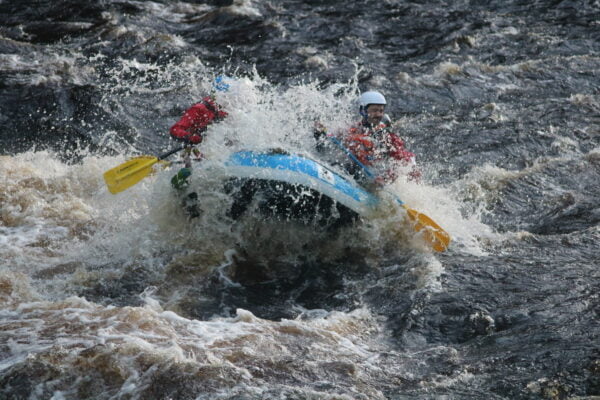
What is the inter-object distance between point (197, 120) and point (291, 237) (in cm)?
150

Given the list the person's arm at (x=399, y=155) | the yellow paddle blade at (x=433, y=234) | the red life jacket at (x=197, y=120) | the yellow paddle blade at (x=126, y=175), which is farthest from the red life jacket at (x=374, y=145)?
the yellow paddle blade at (x=126, y=175)

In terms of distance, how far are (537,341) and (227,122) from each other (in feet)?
11.9

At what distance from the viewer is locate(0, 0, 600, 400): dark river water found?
499 centimetres

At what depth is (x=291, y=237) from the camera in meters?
7.15

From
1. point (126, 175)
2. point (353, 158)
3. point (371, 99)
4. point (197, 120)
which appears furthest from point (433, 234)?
point (126, 175)

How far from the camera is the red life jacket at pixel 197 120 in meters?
7.07

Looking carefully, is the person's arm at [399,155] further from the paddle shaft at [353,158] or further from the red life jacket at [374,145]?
the paddle shaft at [353,158]

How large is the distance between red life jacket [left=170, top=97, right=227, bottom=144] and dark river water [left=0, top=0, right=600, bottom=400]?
0.15 meters

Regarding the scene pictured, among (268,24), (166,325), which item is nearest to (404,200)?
(166,325)

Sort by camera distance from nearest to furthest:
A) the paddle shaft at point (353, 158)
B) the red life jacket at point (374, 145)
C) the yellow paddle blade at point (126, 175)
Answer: the yellow paddle blade at point (126, 175) < the paddle shaft at point (353, 158) < the red life jacket at point (374, 145)

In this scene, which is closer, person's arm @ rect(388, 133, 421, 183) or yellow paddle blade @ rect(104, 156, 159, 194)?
yellow paddle blade @ rect(104, 156, 159, 194)

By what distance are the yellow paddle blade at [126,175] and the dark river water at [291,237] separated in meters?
0.23

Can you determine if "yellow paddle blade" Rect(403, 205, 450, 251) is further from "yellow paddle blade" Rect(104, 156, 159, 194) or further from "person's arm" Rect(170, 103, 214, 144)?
"yellow paddle blade" Rect(104, 156, 159, 194)

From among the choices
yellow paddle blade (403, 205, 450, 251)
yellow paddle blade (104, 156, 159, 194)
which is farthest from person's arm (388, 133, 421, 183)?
yellow paddle blade (104, 156, 159, 194)
